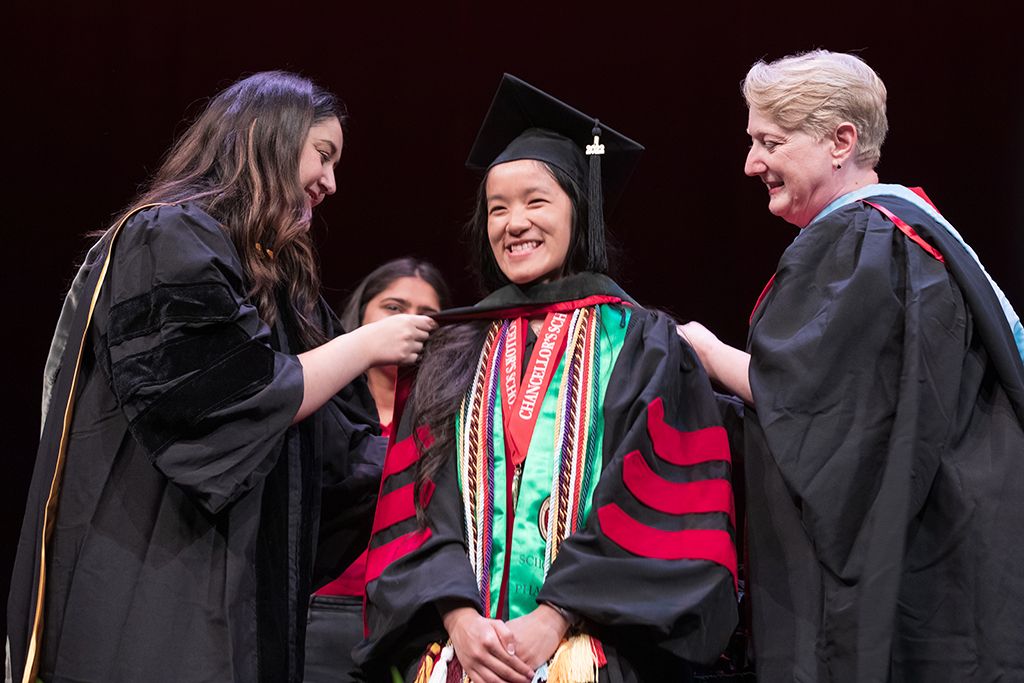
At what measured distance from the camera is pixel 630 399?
2170 millimetres

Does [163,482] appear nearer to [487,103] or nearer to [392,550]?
[392,550]

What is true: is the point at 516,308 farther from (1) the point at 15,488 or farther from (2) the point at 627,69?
(1) the point at 15,488

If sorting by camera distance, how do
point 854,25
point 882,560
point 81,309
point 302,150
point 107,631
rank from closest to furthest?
point 882,560 < point 107,631 < point 81,309 < point 302,150 < point 854,25

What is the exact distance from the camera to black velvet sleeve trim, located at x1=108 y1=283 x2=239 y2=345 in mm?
2129

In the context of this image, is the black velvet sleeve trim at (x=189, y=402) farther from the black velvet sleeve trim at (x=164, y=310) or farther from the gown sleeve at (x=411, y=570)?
the gown sleeve at (x=411, y=570)

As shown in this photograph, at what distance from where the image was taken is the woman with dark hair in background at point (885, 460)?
191cm

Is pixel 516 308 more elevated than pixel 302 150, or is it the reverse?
pixel 302 150

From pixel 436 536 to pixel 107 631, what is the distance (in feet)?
2.59

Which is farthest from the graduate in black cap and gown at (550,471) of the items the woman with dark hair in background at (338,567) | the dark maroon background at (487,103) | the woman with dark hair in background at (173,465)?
the dark maroon background at (487,103)

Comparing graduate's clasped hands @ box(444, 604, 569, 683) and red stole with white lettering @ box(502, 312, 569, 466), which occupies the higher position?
red stole with white lettering @ box(502, 312, 569, 466)

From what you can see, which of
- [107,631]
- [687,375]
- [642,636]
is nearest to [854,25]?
[687,375]

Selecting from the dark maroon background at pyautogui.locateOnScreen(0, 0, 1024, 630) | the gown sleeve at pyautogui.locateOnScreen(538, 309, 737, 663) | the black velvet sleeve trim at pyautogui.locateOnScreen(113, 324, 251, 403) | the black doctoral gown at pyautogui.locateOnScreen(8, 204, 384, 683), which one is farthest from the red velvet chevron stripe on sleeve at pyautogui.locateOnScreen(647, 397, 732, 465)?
the dark maroon background at pyautogui.locateOnScreen(0, 0, 1024, 630)

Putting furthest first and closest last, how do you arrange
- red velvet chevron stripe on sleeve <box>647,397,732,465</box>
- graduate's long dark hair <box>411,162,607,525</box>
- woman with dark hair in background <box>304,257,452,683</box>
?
woman with dark hair in background <box>304,257,452,683</box>, graduate's long dark hair <box>411,162,607,525</box>, red velvet chevron stripe on sleeve <box>647,397,732,465</box>

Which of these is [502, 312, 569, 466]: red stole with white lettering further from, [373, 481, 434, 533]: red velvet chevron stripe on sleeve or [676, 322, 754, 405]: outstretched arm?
[676, 322, 754, 405]: outstretched arm
